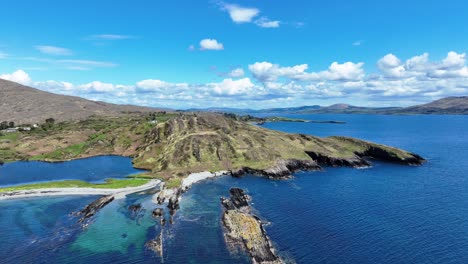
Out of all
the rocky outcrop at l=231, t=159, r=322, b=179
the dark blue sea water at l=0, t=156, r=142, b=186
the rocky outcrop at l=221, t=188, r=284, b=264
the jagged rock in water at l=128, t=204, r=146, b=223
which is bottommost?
the dark blue sea water at l=0, t=156, r=142, b=186

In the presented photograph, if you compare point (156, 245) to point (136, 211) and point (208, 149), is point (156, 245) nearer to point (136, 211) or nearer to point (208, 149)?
point (136, 211)

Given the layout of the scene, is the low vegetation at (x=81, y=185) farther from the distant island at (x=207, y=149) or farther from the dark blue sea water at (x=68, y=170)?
the distant island at (x=207, y=149)

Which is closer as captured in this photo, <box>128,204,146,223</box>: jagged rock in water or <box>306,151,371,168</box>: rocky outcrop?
<box>128,204,146,223</box>: jagged rock in water

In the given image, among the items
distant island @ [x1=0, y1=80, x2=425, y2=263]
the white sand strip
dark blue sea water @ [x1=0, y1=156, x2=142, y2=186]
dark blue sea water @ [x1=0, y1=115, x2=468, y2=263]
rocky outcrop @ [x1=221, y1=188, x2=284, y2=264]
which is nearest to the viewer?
rocky outcrop @ [x1=221, y1=188, x2=284, y2=264]

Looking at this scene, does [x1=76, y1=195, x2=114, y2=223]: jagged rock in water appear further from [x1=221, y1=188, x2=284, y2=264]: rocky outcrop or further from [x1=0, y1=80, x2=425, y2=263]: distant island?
[x1=221, y1=188, x2=284, y2=264]: rocky outcrop

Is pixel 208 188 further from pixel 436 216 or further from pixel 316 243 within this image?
pixel 436 216

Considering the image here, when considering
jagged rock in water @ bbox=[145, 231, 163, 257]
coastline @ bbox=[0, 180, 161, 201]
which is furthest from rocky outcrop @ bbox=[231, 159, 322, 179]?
jagged rock in water @ bbox=[145, 231, 163, 257]
